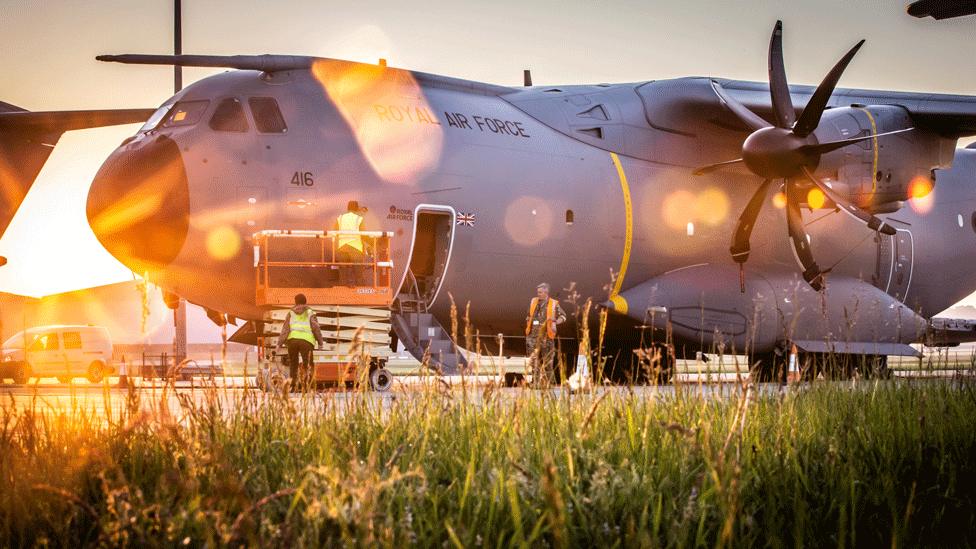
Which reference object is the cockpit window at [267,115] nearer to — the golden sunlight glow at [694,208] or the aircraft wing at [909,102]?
the golden sunlight glow at [694,208]

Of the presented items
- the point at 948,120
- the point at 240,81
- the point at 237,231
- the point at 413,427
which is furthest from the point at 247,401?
the point at 948,120

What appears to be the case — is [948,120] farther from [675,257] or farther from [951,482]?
[951,482]

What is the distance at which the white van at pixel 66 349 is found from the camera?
88.9 ft

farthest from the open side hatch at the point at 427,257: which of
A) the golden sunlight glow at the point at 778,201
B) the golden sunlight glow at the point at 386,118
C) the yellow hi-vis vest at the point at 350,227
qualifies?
the golden sunlight glow at the point at 778,201

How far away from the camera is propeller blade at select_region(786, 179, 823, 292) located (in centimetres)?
1503

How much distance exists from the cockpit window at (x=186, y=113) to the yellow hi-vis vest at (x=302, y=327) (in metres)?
3.05

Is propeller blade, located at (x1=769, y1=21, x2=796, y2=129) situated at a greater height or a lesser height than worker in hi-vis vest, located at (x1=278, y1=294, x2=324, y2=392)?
greater

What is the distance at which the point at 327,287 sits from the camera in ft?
44.1

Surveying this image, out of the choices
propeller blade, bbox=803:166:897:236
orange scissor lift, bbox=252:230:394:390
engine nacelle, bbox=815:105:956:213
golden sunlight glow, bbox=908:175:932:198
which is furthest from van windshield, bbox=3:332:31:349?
golden sunlight glow, bbox=908:175:932:198

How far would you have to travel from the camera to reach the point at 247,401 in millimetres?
6215

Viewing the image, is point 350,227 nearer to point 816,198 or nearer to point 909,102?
point 816,198

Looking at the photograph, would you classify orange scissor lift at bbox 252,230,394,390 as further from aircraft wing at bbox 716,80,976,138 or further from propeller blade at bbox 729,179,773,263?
aircraft wing at bbox 716,80,976,138

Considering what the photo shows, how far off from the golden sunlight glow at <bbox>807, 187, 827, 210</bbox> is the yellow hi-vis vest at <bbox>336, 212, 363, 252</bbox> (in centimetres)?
717

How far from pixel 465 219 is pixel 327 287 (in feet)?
7.41
